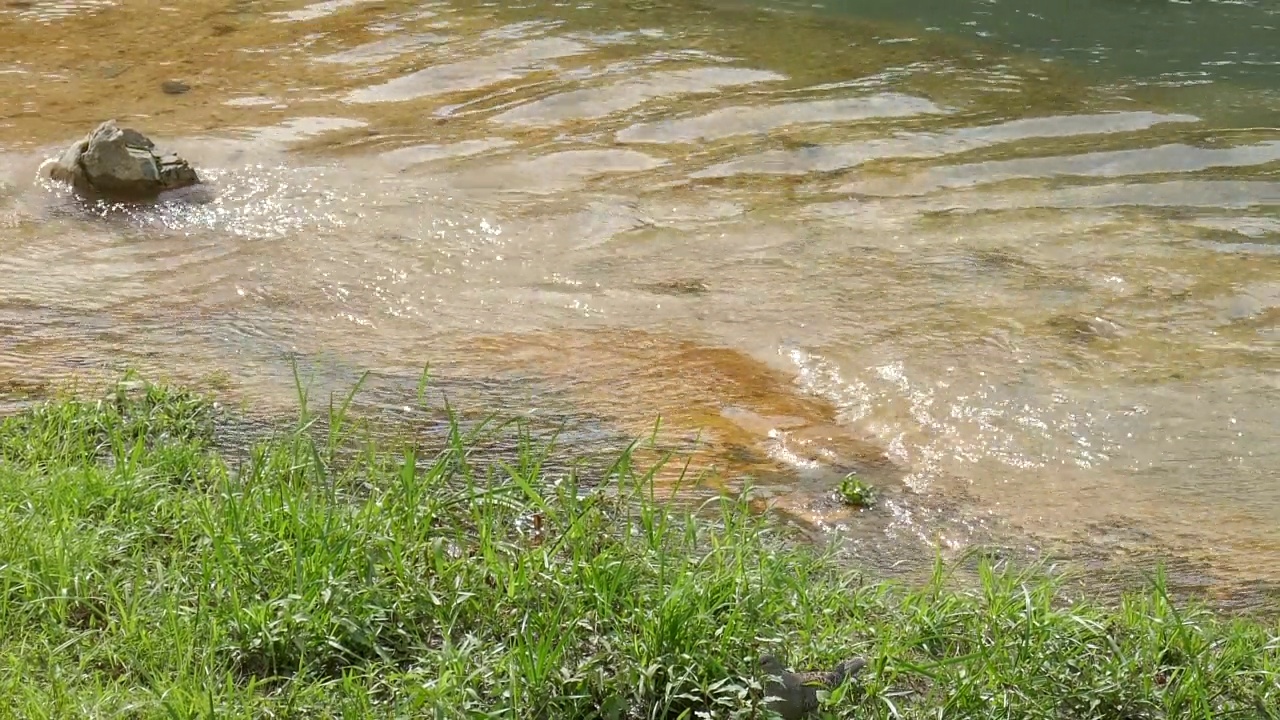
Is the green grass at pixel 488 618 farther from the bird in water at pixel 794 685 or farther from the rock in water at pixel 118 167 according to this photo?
the rock in water at pixel 118 167

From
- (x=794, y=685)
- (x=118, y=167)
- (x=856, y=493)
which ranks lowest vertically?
(x=856, y=493)

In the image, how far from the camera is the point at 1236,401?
15.5 ft

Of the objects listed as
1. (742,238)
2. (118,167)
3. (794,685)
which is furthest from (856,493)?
(118,167)

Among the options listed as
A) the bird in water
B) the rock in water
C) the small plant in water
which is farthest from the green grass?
the rock in water

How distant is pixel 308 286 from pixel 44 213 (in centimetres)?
143

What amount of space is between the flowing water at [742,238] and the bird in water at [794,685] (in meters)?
0.79

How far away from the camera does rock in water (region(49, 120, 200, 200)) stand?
5895mm

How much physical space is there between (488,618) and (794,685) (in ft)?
2.26

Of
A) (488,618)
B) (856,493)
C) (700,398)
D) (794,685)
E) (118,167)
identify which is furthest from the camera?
(118,167)

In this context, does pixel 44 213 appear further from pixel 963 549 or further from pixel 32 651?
pixel 963 549

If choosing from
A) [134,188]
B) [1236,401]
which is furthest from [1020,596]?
[134,188]

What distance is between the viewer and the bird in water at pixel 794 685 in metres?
2.78

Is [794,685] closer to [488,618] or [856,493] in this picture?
[488,618]

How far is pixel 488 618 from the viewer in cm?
301
